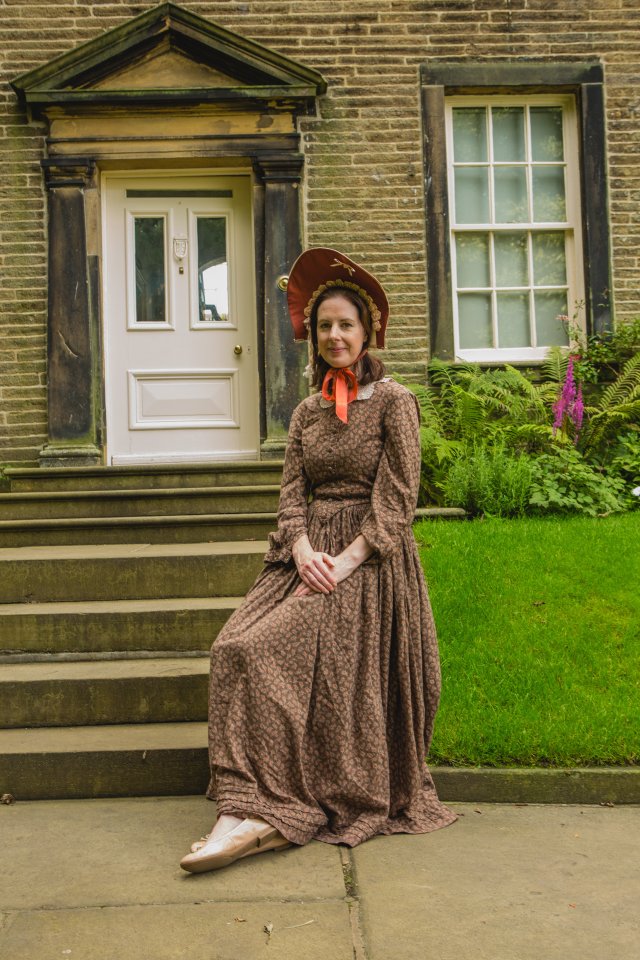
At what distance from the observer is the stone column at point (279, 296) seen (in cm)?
655

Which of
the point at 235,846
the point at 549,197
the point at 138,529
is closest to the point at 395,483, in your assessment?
the point at 235,846

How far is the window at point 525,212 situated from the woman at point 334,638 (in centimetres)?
399

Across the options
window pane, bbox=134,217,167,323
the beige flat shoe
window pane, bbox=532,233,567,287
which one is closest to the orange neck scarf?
the beige flat shoe

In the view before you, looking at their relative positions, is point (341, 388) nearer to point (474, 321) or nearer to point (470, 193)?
point (474, 321)

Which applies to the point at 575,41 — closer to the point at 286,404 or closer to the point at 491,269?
the point at 491,269

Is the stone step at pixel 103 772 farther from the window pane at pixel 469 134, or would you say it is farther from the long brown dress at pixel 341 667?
the window pane at pixel 469 134

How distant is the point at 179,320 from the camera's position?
684 cm

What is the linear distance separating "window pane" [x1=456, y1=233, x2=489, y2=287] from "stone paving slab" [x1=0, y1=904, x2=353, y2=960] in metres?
5.76

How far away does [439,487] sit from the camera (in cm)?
589

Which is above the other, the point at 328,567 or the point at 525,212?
the point at 525,212

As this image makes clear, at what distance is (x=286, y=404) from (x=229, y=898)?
14.7 ft

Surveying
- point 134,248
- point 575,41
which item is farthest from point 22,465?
point 575,41

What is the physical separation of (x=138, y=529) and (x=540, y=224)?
437 centimetres

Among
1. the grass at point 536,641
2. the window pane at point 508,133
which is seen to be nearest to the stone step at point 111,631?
the grass at point 536,641
